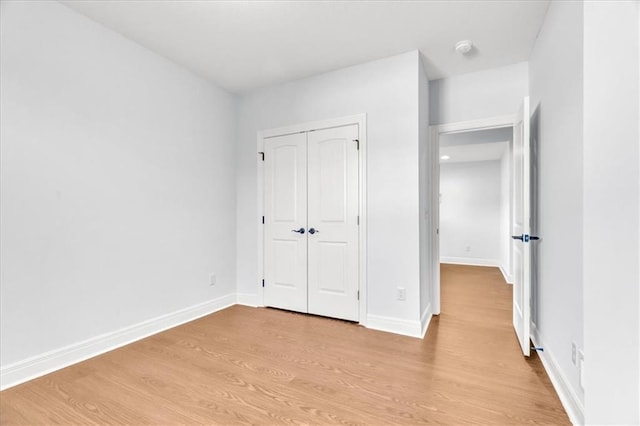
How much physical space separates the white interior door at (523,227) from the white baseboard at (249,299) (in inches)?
104

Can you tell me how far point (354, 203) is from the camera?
312 centimetres

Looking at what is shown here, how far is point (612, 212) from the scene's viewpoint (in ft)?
2.37

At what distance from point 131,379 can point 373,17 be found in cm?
312

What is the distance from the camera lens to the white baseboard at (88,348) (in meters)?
1.95

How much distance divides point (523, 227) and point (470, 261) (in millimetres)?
4879

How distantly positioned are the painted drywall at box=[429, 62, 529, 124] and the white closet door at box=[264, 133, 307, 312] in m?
1.54

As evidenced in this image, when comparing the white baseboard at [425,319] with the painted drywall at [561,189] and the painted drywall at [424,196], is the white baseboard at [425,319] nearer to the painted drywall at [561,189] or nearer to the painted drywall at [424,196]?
the painted drywall at [424,196]

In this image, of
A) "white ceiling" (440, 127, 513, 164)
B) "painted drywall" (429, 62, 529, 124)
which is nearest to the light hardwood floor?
"painted drywall" (429, 62, 529, 124)

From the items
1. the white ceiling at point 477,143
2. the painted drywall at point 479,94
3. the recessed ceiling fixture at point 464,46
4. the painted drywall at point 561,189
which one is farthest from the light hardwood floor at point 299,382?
the white ceiling at point 477,143

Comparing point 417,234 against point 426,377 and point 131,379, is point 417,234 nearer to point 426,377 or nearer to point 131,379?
point 426,377

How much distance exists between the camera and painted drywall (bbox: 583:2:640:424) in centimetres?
69

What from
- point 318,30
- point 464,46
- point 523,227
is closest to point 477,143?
point 464,46

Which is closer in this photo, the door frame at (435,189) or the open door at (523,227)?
the open door at (523,227)

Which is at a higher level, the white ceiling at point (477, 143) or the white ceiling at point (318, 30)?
the white ceiling at point (318, 30)
